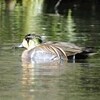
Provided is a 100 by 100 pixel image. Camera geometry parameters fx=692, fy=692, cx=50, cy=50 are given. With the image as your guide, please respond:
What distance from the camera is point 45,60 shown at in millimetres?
12422

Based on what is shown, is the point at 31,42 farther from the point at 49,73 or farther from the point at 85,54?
the point at 49,73

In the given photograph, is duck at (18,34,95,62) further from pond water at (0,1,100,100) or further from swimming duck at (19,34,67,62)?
pond water at (0,1,100,100)

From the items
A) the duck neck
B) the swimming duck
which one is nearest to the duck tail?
the swimming duck

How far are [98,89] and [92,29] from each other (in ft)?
28.3

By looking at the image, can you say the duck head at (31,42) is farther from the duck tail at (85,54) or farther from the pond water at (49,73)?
the duck tail at (85,54)

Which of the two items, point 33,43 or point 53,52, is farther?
point 33,43

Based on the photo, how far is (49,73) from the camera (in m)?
11.0

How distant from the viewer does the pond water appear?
30.5 ft

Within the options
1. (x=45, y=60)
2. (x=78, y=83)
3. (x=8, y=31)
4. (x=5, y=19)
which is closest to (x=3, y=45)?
(x=45, y=60)

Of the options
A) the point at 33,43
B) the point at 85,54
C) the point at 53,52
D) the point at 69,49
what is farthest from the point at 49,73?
the point at 33,43

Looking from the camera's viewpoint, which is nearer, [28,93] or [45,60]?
[28,93]

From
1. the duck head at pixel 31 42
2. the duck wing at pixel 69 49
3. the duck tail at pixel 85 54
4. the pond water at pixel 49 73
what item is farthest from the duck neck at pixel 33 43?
the duck tail at pixel 85 54

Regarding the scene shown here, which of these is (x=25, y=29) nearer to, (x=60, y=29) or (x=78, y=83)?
(x=60, y=29)

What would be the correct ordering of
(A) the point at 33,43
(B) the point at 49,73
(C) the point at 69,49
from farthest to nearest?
(A) the point at 33,43 < (C) the point at 69,49 < (B) the point at 49,73
